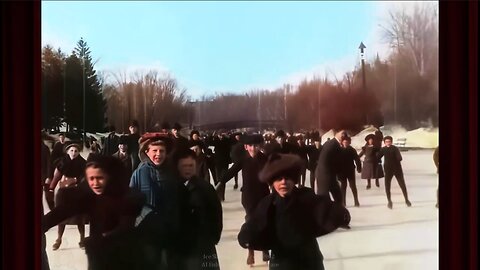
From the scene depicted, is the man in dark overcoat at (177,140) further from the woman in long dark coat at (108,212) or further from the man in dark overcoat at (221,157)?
the woman in long dark coat at (108,212)

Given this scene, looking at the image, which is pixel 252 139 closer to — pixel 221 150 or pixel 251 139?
pixel 251 139

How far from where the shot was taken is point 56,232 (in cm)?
161

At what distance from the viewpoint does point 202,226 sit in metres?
1.63

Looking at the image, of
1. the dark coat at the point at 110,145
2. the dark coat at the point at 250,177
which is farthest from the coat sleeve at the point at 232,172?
the dark coat at the point at 110,145

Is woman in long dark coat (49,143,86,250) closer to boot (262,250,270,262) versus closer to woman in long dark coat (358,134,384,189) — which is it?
boot (262,250,270,262)

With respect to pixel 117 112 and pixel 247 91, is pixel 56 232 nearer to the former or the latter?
pixel 117 112

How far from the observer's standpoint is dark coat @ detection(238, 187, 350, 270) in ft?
5.35

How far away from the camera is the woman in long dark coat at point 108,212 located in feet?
5.30

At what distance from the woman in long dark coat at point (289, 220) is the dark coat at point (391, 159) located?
19 centimetres

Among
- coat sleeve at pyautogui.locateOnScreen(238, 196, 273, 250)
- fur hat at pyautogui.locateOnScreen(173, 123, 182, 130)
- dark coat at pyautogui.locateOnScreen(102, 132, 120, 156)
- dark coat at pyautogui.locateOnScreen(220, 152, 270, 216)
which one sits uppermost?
fur hat at pyautogui.locateOnScreen(173, 123, 182, 130)

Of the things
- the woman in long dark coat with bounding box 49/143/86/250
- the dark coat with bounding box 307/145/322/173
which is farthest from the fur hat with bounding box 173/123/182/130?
the dark coat with bounding box 307/145/322/173

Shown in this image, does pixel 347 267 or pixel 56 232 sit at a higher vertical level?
pixel 56 232
